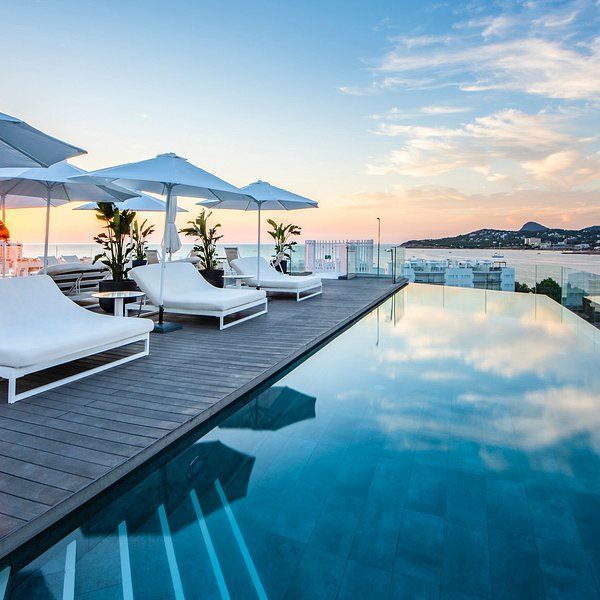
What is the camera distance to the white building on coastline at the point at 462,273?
12.5m

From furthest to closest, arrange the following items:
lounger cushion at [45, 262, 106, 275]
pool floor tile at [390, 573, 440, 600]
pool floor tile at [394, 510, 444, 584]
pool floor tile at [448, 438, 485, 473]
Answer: lounger cushion at [45, 262, 106, 275]
pool floor tile at [448, 438, 485, 473]
pool floor tile at [394, 510, 444, 584]
pool floor tile at [390, 573, 440, 600]

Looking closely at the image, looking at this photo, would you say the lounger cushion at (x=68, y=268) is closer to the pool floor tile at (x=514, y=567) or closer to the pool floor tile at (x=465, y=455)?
the pool floor tile at (x=465, y=455)

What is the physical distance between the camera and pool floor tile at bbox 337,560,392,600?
1751 millimetres

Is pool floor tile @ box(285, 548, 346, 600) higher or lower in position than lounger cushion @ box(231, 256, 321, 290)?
lower

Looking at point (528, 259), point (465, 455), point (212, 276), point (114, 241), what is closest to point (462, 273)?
point (528, 259)

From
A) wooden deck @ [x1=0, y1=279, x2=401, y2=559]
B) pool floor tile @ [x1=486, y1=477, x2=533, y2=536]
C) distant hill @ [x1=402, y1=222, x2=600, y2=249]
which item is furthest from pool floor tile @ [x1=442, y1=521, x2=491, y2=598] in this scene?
distant hill @ [x1=402, y1=222, x2=600, y2=249]

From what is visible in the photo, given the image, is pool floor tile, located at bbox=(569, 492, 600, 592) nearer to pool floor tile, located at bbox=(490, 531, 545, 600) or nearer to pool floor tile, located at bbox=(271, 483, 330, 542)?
pool floor tile, located at bbox=(490, 531, 545, 600)

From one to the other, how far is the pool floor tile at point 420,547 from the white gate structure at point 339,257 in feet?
41.6

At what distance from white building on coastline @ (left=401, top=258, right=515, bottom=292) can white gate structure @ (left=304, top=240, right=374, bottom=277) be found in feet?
4.97

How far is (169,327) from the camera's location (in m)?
6.15

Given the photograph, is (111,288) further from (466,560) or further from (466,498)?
(466,560)

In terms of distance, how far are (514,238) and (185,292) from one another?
54.3ft

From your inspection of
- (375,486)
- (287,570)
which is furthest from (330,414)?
(287,570)

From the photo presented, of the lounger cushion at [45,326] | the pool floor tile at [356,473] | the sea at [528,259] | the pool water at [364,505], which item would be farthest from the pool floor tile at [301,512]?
the sea at [528,259]
